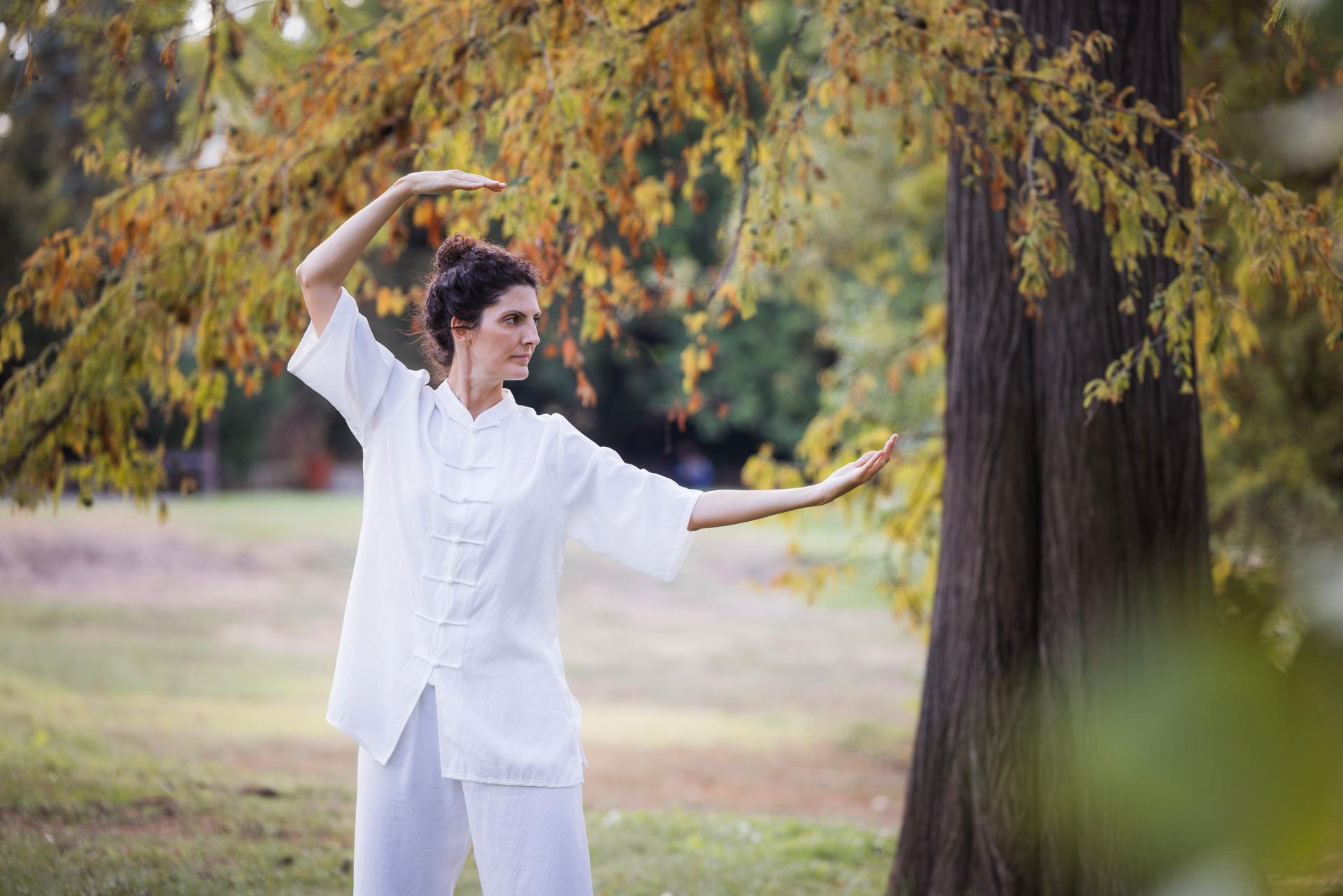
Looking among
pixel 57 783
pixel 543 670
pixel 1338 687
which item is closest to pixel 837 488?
pixel 543 670

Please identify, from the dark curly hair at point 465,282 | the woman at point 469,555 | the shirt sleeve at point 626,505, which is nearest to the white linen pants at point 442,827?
the woman at point 469,555

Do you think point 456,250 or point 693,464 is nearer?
point 456,250

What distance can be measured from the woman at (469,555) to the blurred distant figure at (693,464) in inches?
1333

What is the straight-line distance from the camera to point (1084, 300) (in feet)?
14.3

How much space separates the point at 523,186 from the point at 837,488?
2140 millimetres

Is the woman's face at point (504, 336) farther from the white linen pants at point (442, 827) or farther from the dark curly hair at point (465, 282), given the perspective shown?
the white linen pants at point (442, 827)

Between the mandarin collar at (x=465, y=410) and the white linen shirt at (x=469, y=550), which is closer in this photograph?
the white linen shirt at (x=469, y=550)

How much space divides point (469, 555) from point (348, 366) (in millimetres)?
493

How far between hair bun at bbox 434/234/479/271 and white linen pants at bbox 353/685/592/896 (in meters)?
0.91

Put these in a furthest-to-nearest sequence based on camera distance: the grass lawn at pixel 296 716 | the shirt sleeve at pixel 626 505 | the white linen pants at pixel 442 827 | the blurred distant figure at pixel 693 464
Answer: the blurred distant figure at pixel 693 464 → the grass lawn at pixel 296 716 → the shirt sleeve at pixel 626 505 → the white linen pants at pixel 442 827

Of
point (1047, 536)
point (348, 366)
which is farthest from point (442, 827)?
point (1047, 536)

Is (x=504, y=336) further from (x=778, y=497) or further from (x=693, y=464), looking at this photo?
(x=693, y=464)

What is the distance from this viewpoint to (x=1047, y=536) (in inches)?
171

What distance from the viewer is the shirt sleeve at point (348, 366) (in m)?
2.66
